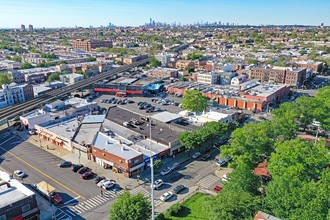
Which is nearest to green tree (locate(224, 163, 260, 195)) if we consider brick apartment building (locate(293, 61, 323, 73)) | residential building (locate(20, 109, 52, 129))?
residential building (locate(20, 109, 52, 129))

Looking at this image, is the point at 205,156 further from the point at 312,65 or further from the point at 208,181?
the point at 312,65

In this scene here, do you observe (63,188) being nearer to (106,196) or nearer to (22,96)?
(106,196)

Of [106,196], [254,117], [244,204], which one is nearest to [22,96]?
[106,196]

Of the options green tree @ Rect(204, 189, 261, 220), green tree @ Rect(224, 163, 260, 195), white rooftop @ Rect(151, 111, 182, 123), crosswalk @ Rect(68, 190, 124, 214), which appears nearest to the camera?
green tree @ Rect(204, 189, 261, 220)

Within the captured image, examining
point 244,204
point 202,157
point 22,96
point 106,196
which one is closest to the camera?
point 244,204

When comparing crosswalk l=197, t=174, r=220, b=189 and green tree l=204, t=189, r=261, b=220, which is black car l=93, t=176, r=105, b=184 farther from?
green tree l=204, t=189, r=261, b=220

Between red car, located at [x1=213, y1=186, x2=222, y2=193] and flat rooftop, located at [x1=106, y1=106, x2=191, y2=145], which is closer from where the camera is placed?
red car, located at [x1=213, y1=186, x2=222, y2=193]
